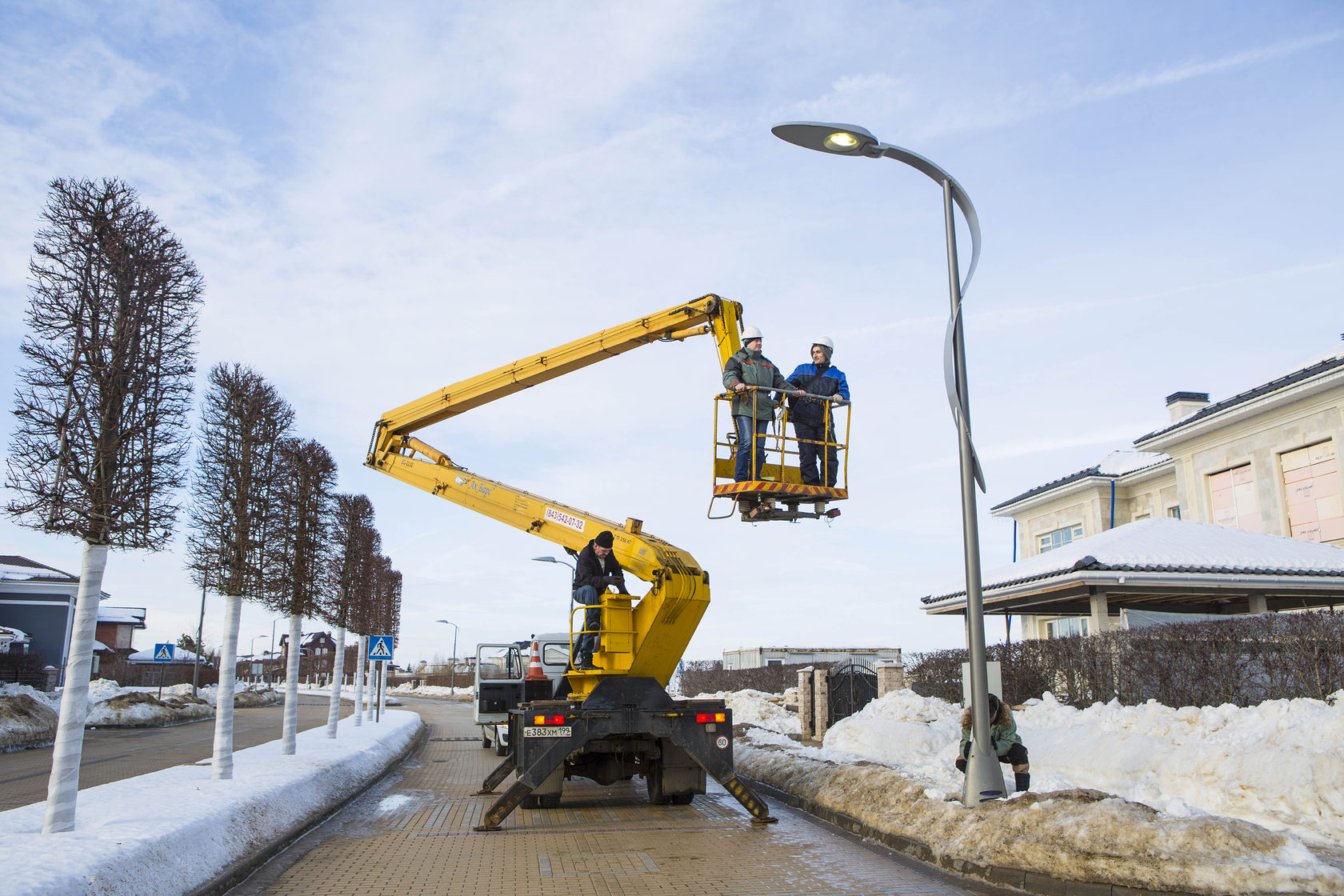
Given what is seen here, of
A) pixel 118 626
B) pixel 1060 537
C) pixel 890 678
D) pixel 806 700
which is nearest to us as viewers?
pixel 890 678

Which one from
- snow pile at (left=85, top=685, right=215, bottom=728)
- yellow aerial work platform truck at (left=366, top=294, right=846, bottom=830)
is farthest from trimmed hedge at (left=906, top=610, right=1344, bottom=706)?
snow pile at (left=85, top=685, right=215, bottom=728)

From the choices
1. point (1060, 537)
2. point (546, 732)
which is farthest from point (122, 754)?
point (1060, 537)

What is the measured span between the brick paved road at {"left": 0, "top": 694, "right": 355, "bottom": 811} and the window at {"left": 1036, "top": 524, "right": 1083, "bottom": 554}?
3278cm

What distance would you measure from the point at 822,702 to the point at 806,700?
0.72 meters

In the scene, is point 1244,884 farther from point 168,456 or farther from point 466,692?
point 466,692

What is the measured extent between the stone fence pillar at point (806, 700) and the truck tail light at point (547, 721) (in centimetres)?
1170

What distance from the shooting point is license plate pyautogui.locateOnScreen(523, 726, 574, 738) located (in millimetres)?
11523

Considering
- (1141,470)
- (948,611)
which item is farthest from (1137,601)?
(1141,470)

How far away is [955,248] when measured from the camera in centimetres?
1022

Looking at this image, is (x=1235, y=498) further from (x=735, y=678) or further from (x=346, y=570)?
(x=346, y=570)

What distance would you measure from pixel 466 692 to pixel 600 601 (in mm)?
65688

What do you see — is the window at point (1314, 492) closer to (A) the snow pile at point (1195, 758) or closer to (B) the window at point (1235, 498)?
(B) the window at point (1235, 498)

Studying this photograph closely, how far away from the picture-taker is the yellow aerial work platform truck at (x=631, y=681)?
11.6 meters

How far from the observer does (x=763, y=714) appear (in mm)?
Result: 25703
